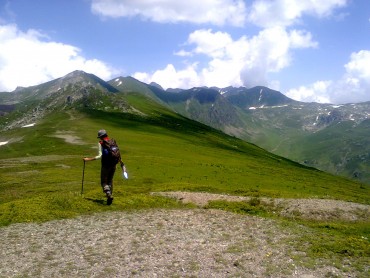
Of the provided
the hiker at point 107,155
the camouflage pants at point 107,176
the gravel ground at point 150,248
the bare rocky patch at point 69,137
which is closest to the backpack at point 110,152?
the hiker at point 107,155

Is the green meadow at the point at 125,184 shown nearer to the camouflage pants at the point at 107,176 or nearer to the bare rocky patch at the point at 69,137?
the bare rocky patch at the point at 69,137

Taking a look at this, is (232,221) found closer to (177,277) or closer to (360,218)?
(177,277)

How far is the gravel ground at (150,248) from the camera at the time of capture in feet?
49.4

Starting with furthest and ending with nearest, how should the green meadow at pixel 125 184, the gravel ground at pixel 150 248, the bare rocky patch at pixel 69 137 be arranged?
the bare rocky patch at pixel 69 137, the green meadow at pixel 125 184, the gravel ground at pixel 150 248

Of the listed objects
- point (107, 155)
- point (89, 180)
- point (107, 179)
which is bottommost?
point (89, 180)

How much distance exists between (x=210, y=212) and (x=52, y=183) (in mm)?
30967

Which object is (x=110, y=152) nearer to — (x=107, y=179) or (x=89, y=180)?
(x=107, y=179)

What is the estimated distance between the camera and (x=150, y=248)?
1752 centimetres

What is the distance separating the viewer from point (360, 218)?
99.5ft

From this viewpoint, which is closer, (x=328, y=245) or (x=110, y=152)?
(x=328, y=245)

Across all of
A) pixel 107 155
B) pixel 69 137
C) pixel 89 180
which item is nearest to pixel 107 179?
pixel 107 155

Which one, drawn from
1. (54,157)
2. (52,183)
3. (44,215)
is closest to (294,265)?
(44,215)

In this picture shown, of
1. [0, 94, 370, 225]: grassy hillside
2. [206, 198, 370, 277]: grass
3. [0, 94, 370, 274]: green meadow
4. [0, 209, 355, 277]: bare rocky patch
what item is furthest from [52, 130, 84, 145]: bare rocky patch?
[0, 209, 355, 277]: bare rocky patch

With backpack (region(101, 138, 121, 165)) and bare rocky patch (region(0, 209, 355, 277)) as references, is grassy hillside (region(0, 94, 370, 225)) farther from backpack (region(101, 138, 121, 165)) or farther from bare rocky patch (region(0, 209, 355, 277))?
backpack (region(101, 138, 121, 165))
